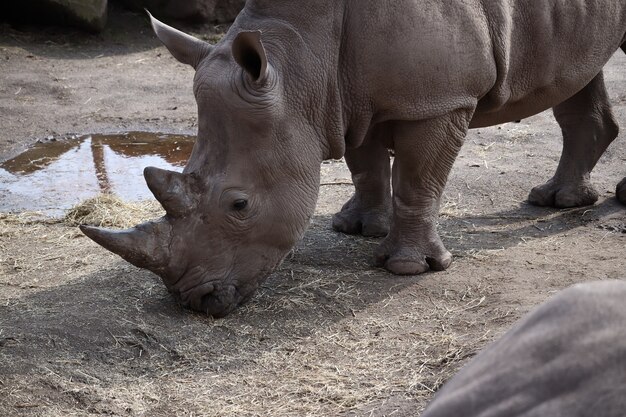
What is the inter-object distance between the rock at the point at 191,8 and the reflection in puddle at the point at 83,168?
3.98 metres

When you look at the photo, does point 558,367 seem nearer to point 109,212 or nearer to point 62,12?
point 109,212

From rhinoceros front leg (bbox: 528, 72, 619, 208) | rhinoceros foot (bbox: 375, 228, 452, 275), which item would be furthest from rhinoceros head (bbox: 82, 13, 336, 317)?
rhinoceros front leg (bbox: 528, 72, 619, 208)

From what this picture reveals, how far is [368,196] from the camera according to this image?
22.0 ft

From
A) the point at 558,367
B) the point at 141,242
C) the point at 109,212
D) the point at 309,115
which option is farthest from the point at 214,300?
the point at 558,367

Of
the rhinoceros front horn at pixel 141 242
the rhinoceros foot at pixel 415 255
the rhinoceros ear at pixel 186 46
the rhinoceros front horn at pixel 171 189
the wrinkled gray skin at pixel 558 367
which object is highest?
the wrinkled gray skin at pixel 558 367

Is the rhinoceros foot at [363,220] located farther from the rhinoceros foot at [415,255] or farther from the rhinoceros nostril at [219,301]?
the rhinoceros nostril at [219,301]

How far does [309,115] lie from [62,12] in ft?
26.5

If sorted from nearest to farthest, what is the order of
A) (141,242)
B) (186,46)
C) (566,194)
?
(141,242)
(186,46)
(566,194)

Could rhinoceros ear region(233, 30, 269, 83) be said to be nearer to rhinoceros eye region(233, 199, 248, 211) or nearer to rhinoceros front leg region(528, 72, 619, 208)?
rhinoceros eye region(233, 199, 248, 211)

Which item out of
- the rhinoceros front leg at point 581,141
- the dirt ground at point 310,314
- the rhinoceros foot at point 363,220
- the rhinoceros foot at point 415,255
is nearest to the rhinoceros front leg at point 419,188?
the rhinoceros foot at point 415,255

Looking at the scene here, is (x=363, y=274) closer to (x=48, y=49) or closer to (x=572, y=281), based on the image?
(x=572, y=281)

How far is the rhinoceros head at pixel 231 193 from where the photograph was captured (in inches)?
201

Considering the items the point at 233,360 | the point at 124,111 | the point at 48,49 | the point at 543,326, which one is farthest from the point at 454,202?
the point at 48,49

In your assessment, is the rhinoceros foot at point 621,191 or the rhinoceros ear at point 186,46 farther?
the rhinoceros foot at point 621,191
